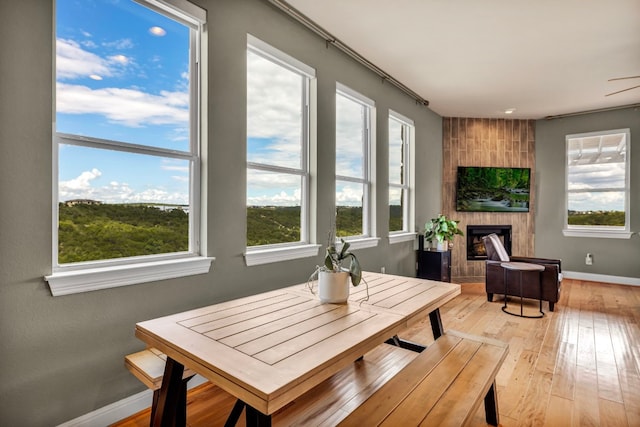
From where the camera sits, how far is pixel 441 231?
4973 mm

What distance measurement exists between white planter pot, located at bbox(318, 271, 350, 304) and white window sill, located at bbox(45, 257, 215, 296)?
0.91 meters

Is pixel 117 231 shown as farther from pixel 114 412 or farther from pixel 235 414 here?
pixel 235 414

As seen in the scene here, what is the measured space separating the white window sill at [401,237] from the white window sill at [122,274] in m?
2.76

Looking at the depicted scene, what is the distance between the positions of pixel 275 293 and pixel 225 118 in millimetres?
1255

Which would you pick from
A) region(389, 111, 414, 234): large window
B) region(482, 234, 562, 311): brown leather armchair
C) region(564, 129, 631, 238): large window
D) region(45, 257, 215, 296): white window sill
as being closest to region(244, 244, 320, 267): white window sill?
region(45, 257, 215, 296): white window sill

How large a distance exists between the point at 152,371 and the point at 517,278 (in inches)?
165

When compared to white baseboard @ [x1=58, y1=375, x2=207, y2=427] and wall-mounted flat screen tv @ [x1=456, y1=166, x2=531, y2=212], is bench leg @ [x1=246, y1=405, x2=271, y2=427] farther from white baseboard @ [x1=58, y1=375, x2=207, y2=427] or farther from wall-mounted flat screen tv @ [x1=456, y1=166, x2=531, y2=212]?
wall-mounted flat screen tv @ [x1=456, y1=166, x2=531, y2=212]

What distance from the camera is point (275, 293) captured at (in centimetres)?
A: 197

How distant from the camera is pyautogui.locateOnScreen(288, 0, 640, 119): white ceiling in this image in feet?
9.12

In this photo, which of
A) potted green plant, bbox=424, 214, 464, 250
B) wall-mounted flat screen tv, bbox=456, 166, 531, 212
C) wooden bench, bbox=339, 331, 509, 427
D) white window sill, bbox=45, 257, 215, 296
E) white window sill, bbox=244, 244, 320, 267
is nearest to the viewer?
wooden bench, bbox=339, 331, 509, 427

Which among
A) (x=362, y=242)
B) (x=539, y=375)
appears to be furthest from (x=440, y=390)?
(x=362, y=242)

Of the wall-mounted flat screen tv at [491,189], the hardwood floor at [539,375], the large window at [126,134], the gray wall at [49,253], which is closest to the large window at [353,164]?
the gray wall at [49,253]

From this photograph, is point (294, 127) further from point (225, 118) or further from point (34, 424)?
point (34, 424)

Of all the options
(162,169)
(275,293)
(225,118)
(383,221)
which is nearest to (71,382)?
(275,293)
